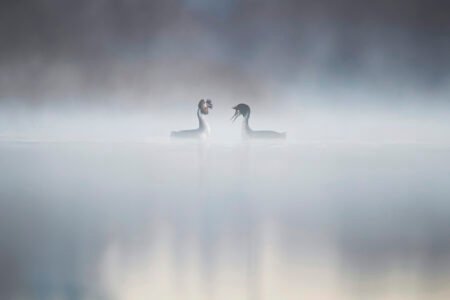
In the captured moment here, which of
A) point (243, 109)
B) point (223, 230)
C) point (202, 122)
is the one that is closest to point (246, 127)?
point (243, 109)

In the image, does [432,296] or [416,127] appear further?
[416,127]

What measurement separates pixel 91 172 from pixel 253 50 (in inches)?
68.6

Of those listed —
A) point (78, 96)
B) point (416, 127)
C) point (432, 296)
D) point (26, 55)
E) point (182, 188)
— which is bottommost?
point (432, 296)

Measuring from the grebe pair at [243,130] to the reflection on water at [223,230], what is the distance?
2.77 ft

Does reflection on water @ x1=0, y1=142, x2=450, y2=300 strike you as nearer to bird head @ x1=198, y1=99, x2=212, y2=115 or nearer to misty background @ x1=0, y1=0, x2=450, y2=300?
misty background @ x1=0, y1=0, x2=450, y2=300

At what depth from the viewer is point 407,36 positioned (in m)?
3.84

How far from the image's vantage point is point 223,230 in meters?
1.79

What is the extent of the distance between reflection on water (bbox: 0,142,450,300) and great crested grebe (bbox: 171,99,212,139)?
90cm

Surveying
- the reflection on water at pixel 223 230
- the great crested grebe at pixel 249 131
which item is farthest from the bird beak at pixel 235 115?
the reflection on water at pixel 223 230

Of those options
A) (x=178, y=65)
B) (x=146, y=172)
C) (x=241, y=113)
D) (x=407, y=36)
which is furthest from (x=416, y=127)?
(x=146, y=172)

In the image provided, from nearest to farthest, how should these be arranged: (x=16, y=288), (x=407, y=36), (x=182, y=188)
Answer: (x=16, y=288)
(x=182, y=188)
(x=407, y=36)

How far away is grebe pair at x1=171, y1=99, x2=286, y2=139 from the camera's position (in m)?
3.93

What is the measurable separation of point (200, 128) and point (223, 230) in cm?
230

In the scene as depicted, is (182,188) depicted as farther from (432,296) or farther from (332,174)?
(432,296)
